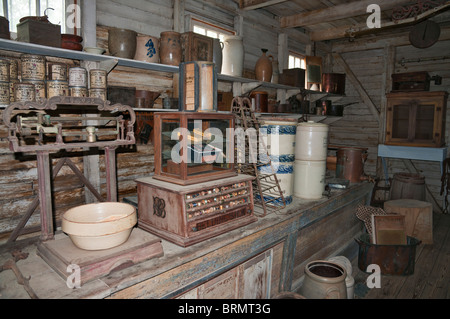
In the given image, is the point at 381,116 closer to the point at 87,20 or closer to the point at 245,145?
the point at 245,145

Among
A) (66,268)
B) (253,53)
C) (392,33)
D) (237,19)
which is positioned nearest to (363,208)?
(253,53)

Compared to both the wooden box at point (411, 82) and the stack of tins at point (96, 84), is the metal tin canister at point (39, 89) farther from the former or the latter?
the wooden box at point (411, 82)

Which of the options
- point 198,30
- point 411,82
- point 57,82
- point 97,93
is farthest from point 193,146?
point 411,82

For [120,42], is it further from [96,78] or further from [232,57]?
[232,57]

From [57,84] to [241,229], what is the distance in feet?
6.53

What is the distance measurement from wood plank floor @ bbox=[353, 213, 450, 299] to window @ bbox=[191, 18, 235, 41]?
375 centimetres

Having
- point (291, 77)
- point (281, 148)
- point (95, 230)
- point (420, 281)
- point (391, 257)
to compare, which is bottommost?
point (420, 281)

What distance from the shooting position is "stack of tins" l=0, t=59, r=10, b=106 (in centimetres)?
236

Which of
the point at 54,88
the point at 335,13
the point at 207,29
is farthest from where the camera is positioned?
the point at 335,13

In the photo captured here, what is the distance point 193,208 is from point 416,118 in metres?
5.22

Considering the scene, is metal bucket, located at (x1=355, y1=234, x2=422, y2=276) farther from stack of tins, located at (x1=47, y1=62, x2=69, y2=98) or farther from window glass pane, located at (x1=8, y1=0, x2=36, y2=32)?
window glass pane, located at (x1=8, y1=0, x2=36, y2=32)

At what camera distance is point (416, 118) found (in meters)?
5.56

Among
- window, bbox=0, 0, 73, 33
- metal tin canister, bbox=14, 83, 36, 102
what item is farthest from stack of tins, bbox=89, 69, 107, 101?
window, bbox=0, 0, 73, 33

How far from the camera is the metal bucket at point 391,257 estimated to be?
3.54 metres
